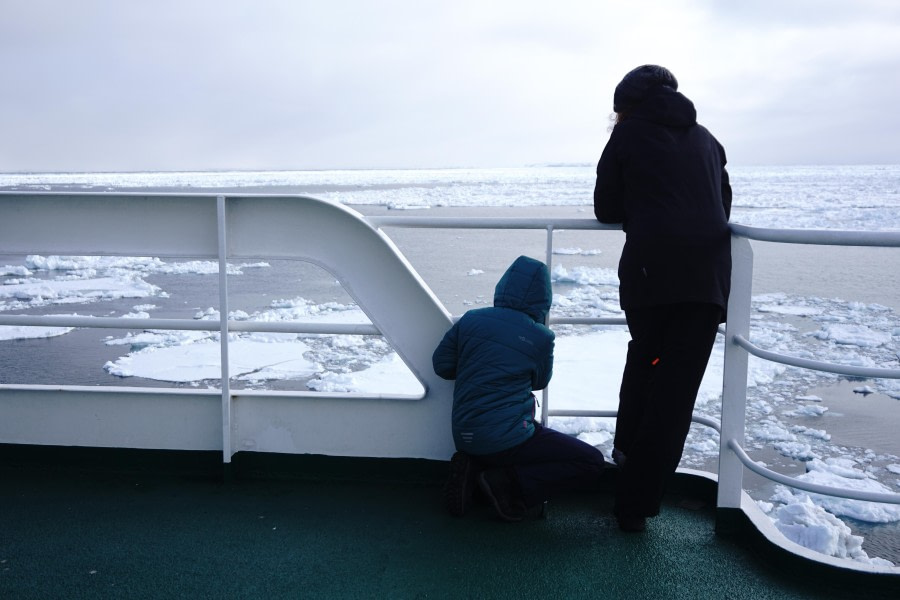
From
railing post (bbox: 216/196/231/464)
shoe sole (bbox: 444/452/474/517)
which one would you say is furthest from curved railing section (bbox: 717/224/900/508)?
railing post (bbox: 216/196/231/464)

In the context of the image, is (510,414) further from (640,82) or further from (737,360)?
(640,82)

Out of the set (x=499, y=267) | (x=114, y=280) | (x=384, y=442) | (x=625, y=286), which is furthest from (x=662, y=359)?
(x=114, y=280)

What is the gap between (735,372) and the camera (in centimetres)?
230

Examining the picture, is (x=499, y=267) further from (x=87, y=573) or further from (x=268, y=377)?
(x=87, y=573)

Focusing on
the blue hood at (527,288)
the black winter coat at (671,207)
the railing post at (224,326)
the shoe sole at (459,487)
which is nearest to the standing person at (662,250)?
the black winter coat at (671,207)

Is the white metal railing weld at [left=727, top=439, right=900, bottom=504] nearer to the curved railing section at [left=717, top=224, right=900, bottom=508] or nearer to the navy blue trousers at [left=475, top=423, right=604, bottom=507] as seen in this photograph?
the curved railing section at [left=717, top=224, right=900, bottom=508]

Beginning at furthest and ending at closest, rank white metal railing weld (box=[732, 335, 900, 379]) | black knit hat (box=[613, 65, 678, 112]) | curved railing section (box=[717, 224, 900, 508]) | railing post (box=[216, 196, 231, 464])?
railing post (box=[216, 196, 231, 464]), black knit hat (box=[613, 65, 678, 112]), curved railing section (box=[717, 224, 900, 508]), white metal railing weld (box=[732, 335, 900, 379])

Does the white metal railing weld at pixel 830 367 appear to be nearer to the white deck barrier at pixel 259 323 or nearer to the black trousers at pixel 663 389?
the black trousers at pixel 663 389

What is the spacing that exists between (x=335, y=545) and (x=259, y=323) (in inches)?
30.8

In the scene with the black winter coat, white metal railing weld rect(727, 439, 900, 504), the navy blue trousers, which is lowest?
the navy blue trousers

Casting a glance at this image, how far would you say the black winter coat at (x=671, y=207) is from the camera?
219 cm

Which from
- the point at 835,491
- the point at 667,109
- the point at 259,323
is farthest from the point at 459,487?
the point at 667,109

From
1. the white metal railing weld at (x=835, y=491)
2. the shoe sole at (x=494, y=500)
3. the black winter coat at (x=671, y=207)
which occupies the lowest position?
the shoe sole at (x=494, y=500)

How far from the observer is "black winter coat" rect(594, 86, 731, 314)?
219 centimetres
